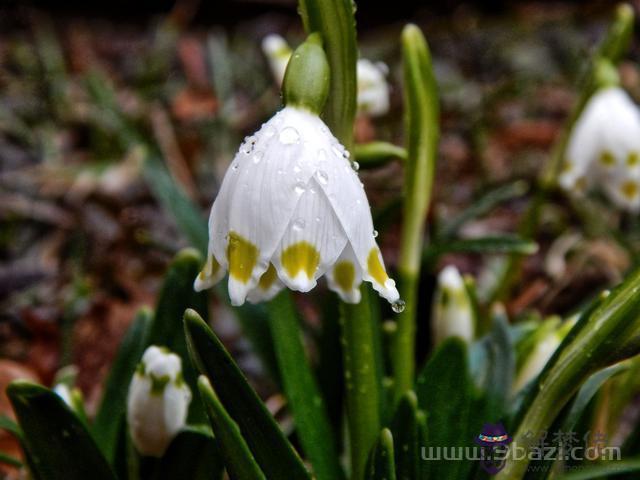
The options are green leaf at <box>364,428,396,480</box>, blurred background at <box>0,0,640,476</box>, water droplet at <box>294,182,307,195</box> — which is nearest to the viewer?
water droplet at <box>294,182,307,195</box>

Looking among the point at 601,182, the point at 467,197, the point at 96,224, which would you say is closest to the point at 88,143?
the point at 96,224

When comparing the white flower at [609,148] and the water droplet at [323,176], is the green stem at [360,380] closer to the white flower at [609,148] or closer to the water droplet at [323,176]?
the water droplet at [323,176]

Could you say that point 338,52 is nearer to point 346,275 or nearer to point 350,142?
point 350,142

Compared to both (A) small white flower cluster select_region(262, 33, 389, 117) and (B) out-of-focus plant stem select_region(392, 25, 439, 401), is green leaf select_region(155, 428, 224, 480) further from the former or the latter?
(A) small white flower cluster select_region(262, 33, 389, 117)

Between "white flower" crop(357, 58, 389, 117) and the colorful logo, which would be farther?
"white flower" crop(357, 58, 389, 117)

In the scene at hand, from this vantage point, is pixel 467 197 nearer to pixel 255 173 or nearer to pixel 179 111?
pixel 179 111

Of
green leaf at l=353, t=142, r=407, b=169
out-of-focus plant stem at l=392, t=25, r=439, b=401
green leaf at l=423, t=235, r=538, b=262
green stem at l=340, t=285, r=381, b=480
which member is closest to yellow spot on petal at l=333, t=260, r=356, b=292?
green stem at l=340, t=285, r=381, b=480
